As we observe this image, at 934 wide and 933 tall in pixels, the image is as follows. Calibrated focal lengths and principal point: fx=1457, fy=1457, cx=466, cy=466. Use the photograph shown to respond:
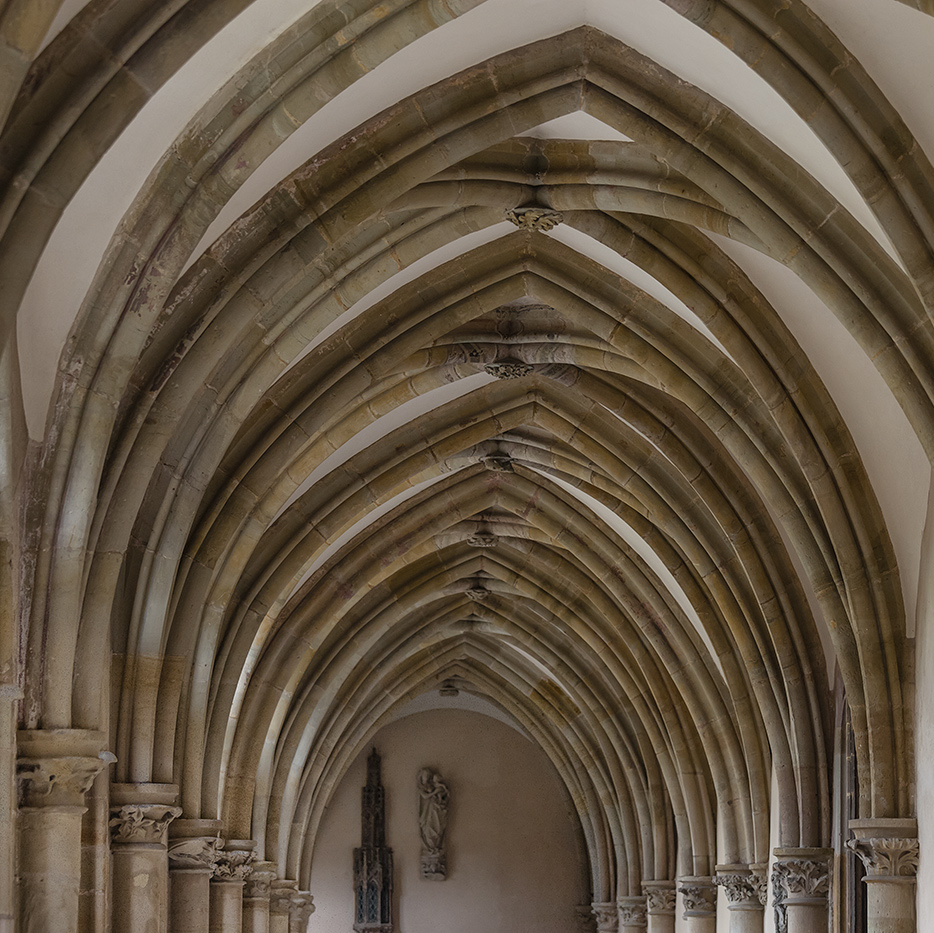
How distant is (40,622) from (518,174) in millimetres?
3899

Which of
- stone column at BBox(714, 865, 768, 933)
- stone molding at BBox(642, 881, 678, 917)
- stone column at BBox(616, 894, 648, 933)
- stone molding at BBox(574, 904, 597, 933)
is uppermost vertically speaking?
stone column at BBox(714, 865, 768, 933)

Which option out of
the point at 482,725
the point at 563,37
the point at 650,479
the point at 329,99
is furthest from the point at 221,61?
the point at 482,725

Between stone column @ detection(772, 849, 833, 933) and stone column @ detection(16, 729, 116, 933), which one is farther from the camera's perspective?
stone column @ detection(772, 849, 833, 933)

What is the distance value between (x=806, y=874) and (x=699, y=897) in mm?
3903

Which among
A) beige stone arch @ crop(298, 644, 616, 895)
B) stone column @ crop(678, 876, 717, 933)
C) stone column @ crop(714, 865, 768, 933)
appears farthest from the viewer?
beige stone arch @ crop(298, 644, 616, 895)

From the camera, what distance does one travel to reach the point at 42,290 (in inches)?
277

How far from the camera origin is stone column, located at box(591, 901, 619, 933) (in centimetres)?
2150

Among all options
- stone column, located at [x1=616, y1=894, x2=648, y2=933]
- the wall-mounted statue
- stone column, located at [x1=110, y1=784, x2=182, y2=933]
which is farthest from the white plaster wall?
stone column, located at [x1=110, y1=784, x2=182, y2=933]

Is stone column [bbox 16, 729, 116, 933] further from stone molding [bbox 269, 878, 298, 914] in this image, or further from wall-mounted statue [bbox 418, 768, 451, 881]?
wall-mounted statue [bbox 418, 768, 451, 881]

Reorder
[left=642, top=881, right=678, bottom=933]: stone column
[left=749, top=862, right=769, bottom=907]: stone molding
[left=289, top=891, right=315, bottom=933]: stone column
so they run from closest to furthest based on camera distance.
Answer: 1. [left=749, top=862, right=769, bottom=907]: stone molding
2. [left=642, top=881, right=678, bottom=933]: stone column
3. [left=289, top=891, right=315, bottom=933]: stone column

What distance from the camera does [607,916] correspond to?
71.3 feet

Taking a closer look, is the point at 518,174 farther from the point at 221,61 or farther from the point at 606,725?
the point at 606,725

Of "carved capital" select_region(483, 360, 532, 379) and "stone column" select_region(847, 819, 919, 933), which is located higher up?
"carved capital" select_region(483, 360, 532, 379)

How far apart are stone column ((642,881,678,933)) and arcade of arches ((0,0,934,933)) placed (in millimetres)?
1638
